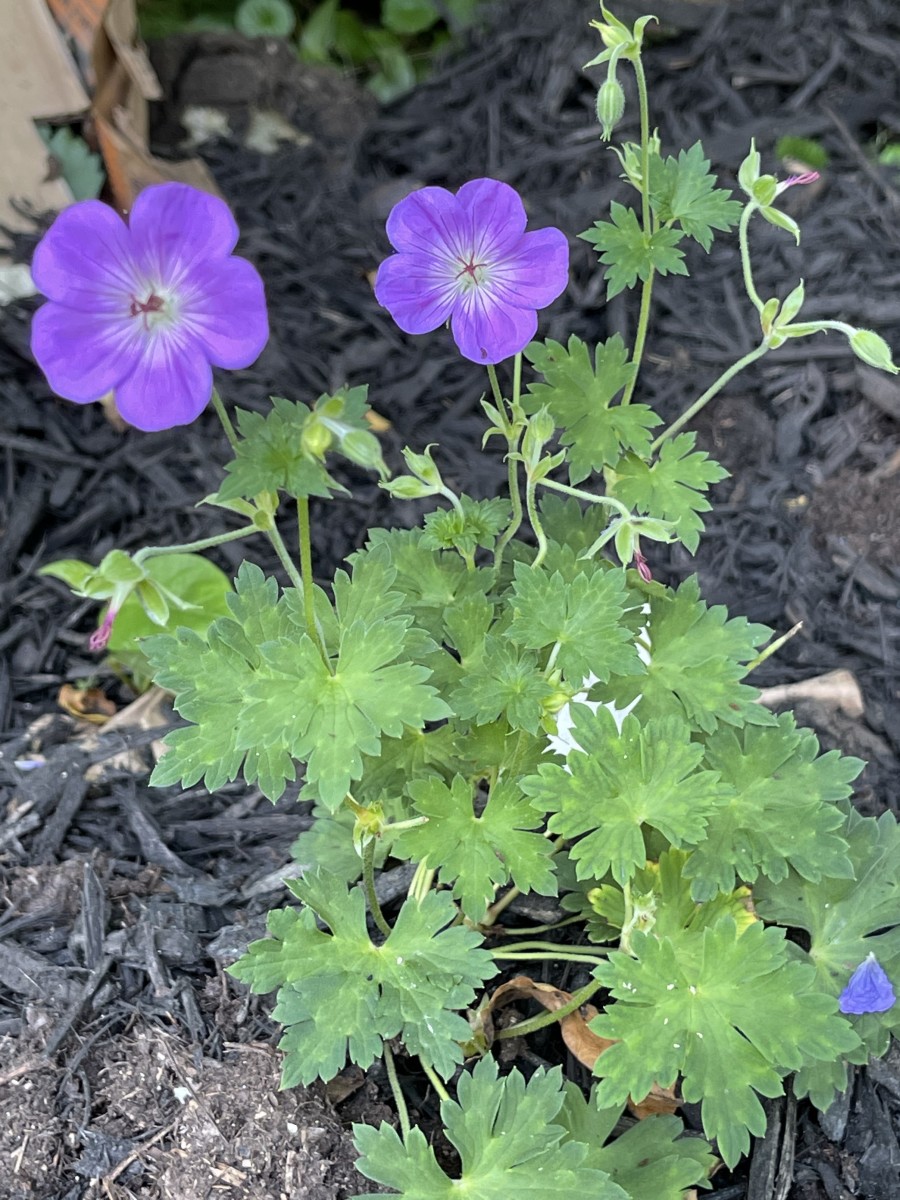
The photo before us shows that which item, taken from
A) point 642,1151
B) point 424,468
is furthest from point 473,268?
point 642,1151

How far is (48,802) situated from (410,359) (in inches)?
57.1

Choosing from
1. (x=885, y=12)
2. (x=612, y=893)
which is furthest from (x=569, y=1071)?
(x=885, y=12)

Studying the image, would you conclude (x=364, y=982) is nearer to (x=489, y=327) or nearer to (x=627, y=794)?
(x=627, y=794)

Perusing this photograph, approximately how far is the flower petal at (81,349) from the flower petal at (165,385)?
0.06 feet

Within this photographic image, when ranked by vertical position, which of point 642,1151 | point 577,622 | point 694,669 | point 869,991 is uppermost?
point 577,622

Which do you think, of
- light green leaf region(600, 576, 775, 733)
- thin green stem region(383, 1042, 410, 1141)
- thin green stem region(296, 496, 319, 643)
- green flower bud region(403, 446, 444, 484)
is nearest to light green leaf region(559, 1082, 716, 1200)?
thin green stem region(383, 1042, 410, 1141)

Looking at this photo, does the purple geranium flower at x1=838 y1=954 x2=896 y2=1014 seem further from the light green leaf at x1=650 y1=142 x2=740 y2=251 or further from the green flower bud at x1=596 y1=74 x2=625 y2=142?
the green flower bud at x1=596 y1=74 x2=625 y2=142

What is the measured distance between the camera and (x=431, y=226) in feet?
4.59

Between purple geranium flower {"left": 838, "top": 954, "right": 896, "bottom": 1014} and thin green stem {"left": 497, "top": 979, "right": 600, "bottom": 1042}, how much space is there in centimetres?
33

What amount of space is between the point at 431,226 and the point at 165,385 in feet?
1.34

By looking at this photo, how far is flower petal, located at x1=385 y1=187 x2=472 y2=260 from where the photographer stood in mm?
1372

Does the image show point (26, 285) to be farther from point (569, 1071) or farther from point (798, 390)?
point (569, 1071)

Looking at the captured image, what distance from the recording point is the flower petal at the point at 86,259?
1.15 meters

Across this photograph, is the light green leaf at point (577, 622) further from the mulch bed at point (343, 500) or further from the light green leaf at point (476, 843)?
the mulch bed at point (343, 500)
